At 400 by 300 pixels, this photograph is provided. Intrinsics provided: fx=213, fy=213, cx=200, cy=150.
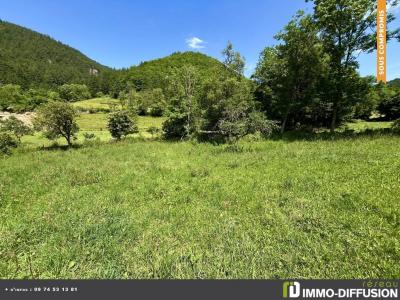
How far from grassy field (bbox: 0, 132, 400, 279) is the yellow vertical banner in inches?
254

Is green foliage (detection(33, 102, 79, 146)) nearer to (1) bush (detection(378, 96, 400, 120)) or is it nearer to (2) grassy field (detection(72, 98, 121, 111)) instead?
(2) grassy field (detection(72, 98, 121, 111))

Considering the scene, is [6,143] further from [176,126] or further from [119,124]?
[176,126]

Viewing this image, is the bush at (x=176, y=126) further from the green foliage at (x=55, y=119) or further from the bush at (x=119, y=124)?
the green foliage at (x=55, y=119)

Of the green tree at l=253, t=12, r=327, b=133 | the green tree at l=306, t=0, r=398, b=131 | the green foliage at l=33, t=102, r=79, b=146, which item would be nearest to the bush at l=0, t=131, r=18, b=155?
the green foliage at l=33, t=102, r=79, b=146

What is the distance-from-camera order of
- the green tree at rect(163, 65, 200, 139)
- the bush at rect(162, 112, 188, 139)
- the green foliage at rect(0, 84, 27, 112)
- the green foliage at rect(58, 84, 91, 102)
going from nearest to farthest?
1. the green tree at rect(163, 65, 200, 139)
2. the bush at rect(162, 112, 188, 139)
3. the green foliage at rect(0, 84, 27, 112)
4. the green foliage at rect(58, 84, 91, 102)

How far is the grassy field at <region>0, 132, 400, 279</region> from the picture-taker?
4.08 m

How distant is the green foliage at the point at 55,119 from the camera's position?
83.8 feet

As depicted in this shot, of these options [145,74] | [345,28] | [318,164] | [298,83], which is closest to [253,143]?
[318,164]

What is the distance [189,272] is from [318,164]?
27.0 feet

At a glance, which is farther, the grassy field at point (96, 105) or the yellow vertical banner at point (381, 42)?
the grassy field at point (96, 105)

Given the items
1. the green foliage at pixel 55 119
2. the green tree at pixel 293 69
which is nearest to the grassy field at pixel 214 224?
the green tree at pixel 293 69

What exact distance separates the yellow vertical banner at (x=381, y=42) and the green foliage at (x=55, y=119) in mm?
30131

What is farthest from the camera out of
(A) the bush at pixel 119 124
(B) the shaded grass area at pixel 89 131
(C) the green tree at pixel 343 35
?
(A) the bush at pixel 119 124

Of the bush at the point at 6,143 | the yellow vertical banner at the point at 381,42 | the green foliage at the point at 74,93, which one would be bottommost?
the bush at the point at 6,143
